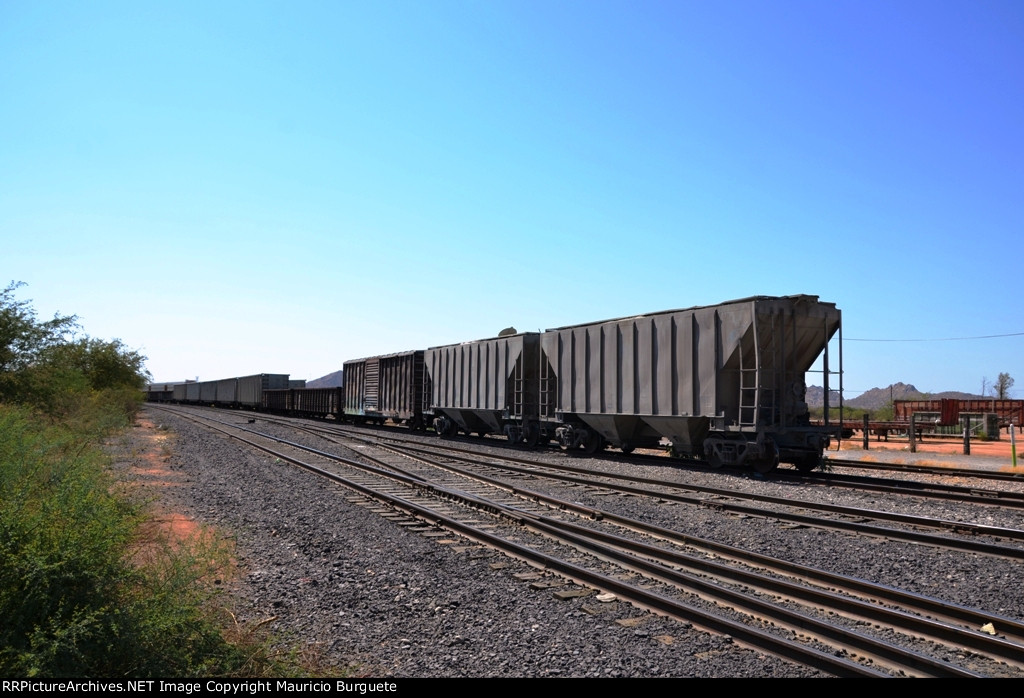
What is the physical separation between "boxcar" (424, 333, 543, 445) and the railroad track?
36.6 ft

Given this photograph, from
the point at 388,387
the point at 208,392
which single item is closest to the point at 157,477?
the point at 388,387

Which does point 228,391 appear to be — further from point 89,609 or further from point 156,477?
point 89,609

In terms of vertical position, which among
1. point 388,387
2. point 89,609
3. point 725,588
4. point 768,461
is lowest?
point 725,588

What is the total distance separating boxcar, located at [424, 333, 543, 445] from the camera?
23266mm

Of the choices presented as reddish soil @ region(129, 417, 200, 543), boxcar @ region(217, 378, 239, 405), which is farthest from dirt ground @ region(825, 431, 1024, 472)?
boxcar @ region(217, 378, 239, 405)

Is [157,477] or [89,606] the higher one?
[89,606]

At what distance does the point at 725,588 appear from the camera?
20.8 feet

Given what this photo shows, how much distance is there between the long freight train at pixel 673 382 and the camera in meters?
15.2

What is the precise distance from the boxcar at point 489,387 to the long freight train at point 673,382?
54 mm

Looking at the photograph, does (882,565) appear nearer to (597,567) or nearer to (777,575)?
(777,575)

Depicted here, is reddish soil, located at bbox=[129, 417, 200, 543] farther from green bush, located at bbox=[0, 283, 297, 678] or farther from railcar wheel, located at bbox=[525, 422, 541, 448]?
railcar wheel, located at bbox=[525, 422, 541, 448]

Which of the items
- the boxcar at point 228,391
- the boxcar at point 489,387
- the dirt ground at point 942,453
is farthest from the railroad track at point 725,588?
the boxcar at point 228,391

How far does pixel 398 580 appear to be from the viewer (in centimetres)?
707

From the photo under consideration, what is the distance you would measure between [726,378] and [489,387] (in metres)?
11.0
